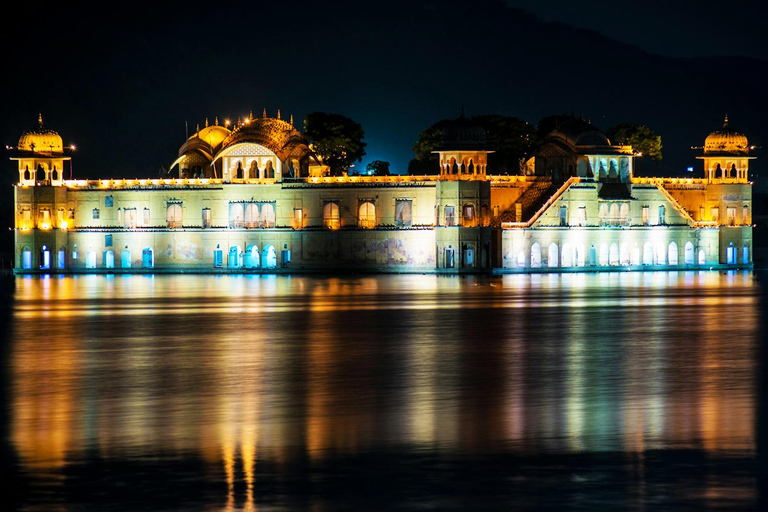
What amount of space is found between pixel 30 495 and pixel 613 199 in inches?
2776

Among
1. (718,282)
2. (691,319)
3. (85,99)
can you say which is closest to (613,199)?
(718,282)

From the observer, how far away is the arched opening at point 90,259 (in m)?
84.4

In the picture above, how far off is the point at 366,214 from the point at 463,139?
25.0 feet

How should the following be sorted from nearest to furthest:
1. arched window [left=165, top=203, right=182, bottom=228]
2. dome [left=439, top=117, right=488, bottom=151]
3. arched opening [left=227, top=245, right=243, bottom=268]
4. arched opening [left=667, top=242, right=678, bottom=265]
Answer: dome [left=439, top=117, right=488, bottom=151]
arched opening [left=227, top=245, right=243, bottom=268]
arched opening [left=667, top=242, right=678, bottom=265]
arched window [left=165, top=203, right=182, bottom=228]

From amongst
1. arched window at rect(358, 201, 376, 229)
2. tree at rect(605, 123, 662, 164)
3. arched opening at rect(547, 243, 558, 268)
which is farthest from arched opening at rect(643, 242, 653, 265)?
tree at rect(605, 123, 662, 164)

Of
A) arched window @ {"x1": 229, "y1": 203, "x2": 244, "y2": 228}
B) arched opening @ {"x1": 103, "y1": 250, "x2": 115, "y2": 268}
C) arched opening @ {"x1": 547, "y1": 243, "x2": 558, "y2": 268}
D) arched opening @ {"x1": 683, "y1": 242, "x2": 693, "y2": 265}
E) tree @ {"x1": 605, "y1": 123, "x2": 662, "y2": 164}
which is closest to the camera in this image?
arched opening @ {"x1": 547, "y1": 243, "x2": 558, "y2": 268}

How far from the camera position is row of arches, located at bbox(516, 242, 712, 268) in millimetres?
79188

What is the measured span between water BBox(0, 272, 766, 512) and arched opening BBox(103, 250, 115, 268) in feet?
156

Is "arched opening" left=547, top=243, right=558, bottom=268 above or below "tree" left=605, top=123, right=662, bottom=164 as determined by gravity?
below

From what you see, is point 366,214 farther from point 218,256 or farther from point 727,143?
point 727,143

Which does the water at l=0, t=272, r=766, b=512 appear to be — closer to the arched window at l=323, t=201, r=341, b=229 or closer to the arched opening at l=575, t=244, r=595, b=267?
the arched opening at l=575, t=244, r=595, b=267

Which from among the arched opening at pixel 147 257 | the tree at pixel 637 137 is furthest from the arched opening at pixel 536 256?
the tree at pixel 637 137

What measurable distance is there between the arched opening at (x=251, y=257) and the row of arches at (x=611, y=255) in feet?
52.3

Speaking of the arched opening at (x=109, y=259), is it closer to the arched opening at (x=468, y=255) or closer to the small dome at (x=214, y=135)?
the small dome at (x=214, y=135)
